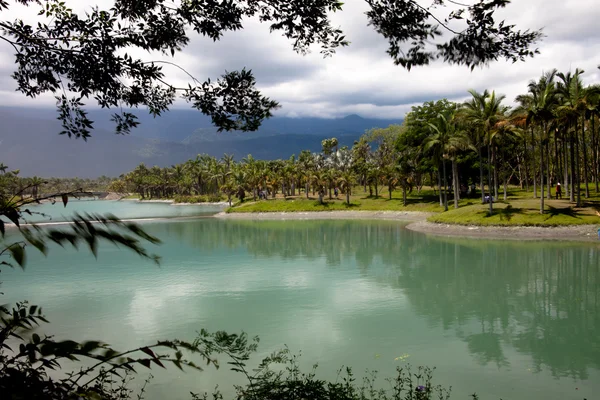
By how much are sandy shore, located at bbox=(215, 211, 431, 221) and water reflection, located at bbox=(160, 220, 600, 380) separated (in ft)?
38.3

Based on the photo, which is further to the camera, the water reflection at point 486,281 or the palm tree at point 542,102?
the palm tree at point 542,102

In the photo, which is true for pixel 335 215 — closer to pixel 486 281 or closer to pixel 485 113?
pixel 485 113

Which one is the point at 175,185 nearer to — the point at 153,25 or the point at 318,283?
the point at 318,283

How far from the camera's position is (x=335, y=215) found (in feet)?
214

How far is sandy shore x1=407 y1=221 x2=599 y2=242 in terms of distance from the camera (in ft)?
112

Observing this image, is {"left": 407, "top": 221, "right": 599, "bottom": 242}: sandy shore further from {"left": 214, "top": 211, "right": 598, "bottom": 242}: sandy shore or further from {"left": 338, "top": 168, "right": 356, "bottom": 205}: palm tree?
{"left": 338, "top": 168, "right": 356, "bottom": 205}: palm tree

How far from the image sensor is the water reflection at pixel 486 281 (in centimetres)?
1333

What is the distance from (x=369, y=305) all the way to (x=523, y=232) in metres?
24.5

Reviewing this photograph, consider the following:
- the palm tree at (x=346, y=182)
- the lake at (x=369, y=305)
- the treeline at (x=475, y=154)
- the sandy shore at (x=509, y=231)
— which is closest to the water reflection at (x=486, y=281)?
the lake at (x=369, y=305)

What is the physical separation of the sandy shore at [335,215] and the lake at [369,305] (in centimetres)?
2051

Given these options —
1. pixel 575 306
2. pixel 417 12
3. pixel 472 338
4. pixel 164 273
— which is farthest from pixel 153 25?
pixel 164 273

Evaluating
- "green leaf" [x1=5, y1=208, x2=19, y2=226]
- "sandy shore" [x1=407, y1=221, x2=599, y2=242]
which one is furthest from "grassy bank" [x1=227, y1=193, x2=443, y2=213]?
"green leaf" [x1=5, y1=208, x2=19, y2=226]

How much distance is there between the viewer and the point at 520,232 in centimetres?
3650

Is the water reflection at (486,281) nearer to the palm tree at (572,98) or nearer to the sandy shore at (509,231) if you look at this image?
the sandy shore at (509,231)
